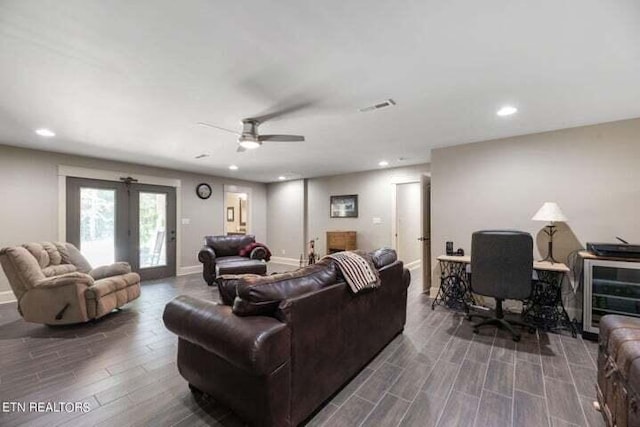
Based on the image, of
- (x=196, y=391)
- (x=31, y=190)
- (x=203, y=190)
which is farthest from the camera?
(x=203, y=190)

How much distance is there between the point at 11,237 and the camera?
164 inches

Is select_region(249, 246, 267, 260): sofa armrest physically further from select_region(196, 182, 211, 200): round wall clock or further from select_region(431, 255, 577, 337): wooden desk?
select_region(431, 255, 577, 337): wooden desk

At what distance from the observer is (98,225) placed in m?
5.00

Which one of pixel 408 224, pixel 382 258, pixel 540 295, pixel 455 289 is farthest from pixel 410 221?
pixel 382 258

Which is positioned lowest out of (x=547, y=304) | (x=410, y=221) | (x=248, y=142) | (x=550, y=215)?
(x=547, y=304)

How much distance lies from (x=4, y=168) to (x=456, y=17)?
19.9 feet

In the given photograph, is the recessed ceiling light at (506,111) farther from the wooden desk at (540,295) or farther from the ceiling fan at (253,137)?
the ceiling fan at (253,137)

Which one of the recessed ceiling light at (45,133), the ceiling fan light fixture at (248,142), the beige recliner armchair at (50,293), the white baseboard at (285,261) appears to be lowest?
the white baseboard at (285,261)

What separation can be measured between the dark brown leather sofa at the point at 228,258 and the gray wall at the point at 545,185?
3.11 meters

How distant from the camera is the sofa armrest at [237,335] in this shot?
133 centimetres

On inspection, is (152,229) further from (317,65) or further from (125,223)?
(317,65)

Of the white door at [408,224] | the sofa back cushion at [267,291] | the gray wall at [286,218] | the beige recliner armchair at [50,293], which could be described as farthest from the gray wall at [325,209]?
the beige recliner armchair at [50,293]

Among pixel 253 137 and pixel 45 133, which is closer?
pixel 253 137

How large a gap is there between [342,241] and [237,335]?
5.04 m
